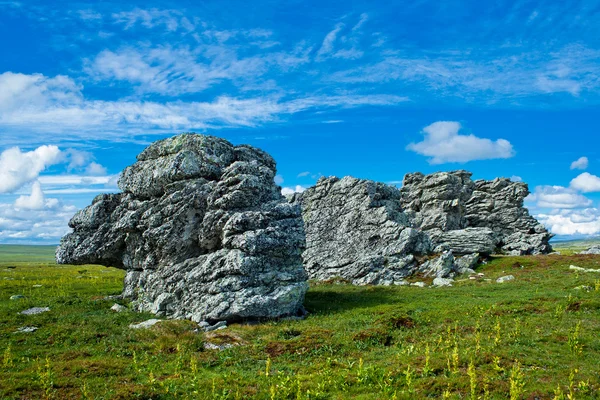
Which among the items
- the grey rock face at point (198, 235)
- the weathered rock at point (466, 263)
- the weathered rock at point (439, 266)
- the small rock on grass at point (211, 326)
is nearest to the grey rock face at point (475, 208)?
the weathered rock at point (466, 263)

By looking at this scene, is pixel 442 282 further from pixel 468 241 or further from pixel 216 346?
pixel 216 346

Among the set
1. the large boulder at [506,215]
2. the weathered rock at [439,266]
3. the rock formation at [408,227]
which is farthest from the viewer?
the large boulder at [506,215]

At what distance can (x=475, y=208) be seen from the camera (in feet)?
343

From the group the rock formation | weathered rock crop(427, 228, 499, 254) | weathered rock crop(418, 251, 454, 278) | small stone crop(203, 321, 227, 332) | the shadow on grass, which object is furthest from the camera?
weathered rock crop(427, 228, 499, 254)

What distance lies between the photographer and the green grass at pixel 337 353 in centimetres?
1944

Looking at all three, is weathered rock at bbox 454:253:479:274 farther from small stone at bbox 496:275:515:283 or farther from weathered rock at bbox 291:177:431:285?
small stone at bbox 496:275:515:283

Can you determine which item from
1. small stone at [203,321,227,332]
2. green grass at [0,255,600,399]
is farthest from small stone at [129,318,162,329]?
small stone at [203,321,227,332]

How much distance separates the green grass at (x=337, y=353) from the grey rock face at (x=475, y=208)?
4973 cm

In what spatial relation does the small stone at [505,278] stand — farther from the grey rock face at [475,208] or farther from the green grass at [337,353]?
the grey rock face at [475,208]

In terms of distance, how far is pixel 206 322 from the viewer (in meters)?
36.4

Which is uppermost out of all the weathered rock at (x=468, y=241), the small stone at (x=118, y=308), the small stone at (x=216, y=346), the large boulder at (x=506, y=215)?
the large boulder at (x=506, y=215)

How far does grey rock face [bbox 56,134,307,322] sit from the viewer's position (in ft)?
125

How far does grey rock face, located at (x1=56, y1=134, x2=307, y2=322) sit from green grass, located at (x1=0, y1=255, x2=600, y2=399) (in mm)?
3200

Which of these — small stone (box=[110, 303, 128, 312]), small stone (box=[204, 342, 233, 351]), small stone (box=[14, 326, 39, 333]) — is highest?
small stone (box=[110, 303, 128, 312])
